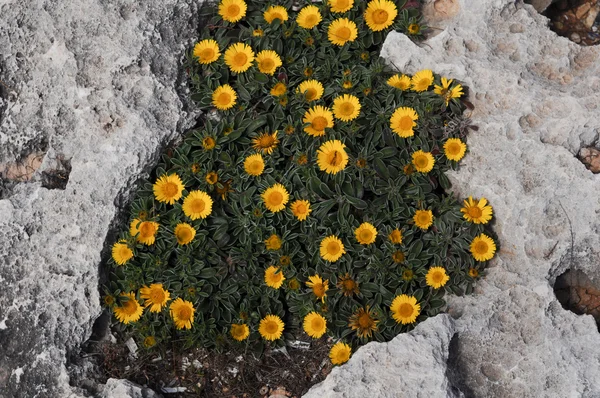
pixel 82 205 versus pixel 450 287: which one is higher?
pixel 450 287

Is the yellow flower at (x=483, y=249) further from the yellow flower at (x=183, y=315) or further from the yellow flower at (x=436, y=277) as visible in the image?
the yellow flower at (x=183, y=315)

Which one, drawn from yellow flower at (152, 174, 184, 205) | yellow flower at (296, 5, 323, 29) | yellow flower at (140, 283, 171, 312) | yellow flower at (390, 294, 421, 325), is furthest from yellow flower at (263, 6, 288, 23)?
yellow flower at (390, 294, 421, 325)

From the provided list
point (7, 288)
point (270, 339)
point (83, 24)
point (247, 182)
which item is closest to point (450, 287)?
point (270, 339)

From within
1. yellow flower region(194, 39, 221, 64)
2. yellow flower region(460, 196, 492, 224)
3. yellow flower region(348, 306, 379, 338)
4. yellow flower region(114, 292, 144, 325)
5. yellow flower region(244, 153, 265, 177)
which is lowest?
yellow flower region(114, 292, 144, 325)

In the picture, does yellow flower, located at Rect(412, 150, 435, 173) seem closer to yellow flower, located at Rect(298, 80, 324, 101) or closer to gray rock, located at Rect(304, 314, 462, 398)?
yellow flower, located at Rect(298, 80, 324, 101)

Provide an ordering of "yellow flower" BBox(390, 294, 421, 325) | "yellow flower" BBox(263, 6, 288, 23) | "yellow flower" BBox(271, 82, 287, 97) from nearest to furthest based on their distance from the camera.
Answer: "yellow flower" BBox(390, 294, 421, 325)
"yellow flower" BBox(271, 82, 287, 97)
"yellow flower" BBox(263, 6, 288, 23)

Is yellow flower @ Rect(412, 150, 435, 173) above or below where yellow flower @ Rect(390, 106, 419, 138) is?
below

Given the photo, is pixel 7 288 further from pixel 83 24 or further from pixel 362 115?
pixel 362 115

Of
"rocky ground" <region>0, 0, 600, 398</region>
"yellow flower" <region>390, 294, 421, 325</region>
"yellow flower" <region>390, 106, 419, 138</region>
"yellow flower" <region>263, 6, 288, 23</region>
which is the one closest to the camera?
"rocky ground" <region>0, 0, 600, 398</region>

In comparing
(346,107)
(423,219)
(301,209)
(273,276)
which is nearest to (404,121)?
(346,107)
